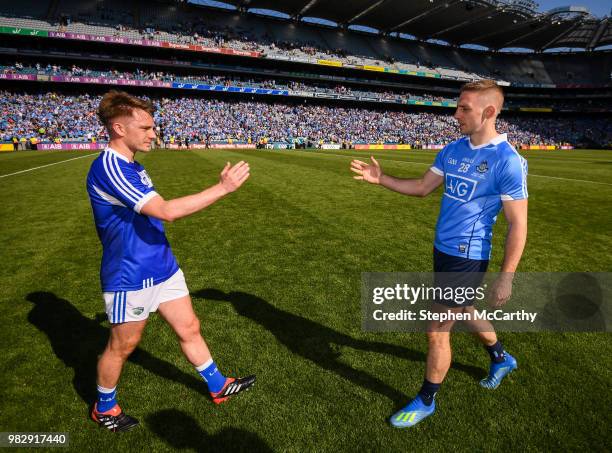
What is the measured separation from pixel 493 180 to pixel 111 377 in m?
3.11

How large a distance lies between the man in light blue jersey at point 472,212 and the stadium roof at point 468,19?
5462 centimetres

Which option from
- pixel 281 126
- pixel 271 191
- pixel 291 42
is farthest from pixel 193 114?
pixel 271 191

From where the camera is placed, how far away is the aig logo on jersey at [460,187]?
2.52m

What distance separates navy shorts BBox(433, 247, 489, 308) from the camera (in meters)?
2.48

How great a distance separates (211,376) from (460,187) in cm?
247

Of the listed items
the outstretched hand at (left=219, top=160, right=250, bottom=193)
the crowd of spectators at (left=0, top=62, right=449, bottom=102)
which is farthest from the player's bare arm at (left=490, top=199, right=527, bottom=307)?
the crowd of spectators at (left=0, top=62, right=449, bottom=102)

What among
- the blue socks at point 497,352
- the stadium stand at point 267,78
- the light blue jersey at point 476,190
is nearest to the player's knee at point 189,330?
the light blue jersey at point 476,190

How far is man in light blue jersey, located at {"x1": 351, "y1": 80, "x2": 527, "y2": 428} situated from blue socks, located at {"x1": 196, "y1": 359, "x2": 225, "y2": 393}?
139 centimetres

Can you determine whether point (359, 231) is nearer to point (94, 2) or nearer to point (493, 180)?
point (493, 180)

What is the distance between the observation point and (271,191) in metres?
11.6

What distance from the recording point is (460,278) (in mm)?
2539

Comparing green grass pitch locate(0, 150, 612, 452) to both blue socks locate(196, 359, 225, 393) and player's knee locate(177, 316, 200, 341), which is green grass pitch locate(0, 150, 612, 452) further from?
player's knee locate(177, 316, 200, 341)

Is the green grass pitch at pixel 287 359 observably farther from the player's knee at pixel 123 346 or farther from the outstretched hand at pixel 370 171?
the outstretched hand at pixel 370 171

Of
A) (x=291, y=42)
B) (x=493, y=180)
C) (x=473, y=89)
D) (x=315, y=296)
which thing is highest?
(x=291, y=42)
